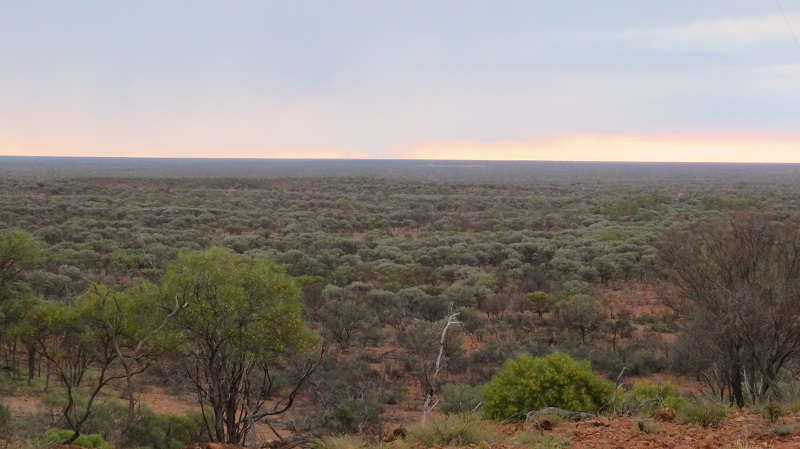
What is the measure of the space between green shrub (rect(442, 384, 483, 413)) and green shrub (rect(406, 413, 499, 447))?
224 inches

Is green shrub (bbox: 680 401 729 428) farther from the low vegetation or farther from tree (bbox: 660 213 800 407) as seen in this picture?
tree (bbox: 660 213 800 407)

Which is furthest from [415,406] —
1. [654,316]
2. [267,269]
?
[654,316]

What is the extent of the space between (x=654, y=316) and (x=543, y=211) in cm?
3694

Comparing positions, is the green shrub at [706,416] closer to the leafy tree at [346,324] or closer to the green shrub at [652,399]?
the green shrub at [652,399]

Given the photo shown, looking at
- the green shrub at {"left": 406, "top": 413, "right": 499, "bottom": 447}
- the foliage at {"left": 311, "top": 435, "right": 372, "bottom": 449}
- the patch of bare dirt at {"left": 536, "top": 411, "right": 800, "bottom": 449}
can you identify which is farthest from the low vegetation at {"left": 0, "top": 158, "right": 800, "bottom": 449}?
the foliage at {"left": 311, "top": 435, "right": 372, "bottom": 449}

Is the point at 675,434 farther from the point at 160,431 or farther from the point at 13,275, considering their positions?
the point at 13,275

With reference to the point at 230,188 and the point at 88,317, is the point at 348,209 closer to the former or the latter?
the point at 230,188

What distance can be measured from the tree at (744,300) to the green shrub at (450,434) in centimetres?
541

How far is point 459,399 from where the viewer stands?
42.9 ft

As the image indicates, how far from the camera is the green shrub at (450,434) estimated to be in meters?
6.73

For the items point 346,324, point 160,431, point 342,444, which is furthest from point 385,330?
point 342,444

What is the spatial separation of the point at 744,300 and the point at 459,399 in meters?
5.79

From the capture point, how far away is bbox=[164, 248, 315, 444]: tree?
9336 millimetres

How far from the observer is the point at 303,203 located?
203 feet
